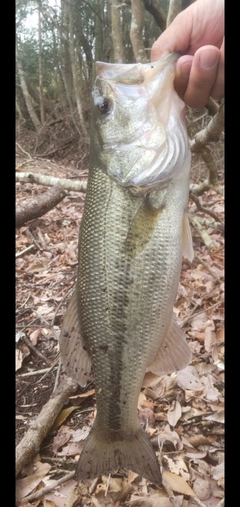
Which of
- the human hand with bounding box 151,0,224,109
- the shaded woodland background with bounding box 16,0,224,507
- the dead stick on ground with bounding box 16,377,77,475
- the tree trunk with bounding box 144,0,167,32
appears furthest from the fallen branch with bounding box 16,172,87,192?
the human hand with bounding box 151,0,224,109

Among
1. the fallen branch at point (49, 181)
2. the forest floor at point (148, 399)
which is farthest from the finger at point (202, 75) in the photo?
the fallen branch at point (49, 181)

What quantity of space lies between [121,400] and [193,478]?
2.31ft

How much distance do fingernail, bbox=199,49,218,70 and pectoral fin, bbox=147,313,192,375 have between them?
462 millimetres

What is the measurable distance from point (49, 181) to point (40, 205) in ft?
0.68

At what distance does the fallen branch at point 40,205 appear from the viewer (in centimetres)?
210

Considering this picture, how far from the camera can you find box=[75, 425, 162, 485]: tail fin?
0.77 m

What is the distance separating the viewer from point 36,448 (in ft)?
4.20

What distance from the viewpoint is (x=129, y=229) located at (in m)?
0.68

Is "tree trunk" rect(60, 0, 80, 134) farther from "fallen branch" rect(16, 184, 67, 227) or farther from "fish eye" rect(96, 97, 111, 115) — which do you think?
"fish eye" rect(96, 97, 111, 115)

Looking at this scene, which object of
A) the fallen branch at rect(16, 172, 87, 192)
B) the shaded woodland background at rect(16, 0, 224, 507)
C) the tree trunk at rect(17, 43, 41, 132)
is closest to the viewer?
the shaded woodland background at rect(16, 0, 224, 507)

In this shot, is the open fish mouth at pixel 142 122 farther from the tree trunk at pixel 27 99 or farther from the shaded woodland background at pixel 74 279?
the tree trunk at pixel 27 99

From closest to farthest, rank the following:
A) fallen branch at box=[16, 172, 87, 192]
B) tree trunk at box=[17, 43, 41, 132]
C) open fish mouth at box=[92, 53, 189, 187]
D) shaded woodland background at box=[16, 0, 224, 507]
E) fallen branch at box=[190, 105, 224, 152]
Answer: open fish mouth at box=[92, 53, 189, 187], fallen branch at box=[190, 105, 224, 152], shaded woodland background at box=[16, 0, 224, 507], tree trunk at box=[17, 43, 41, 132], fallen branch at box=[16, 172, 87, 192]
